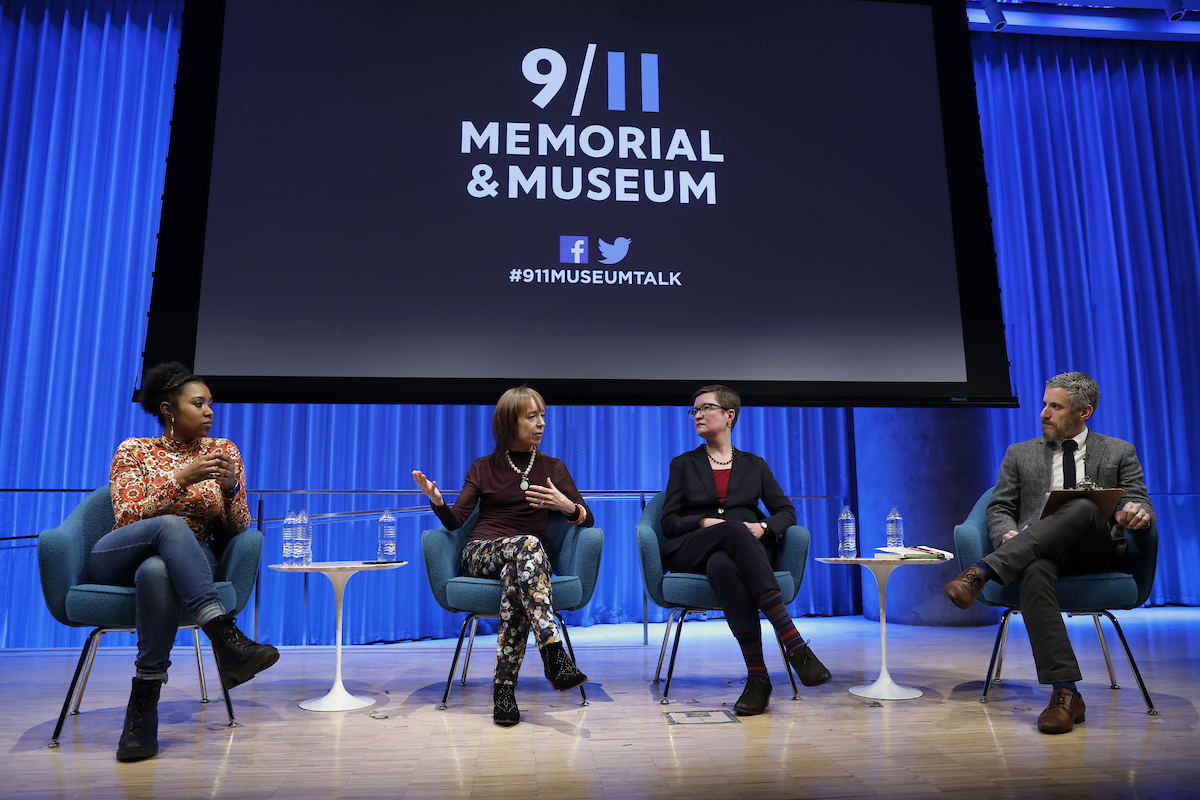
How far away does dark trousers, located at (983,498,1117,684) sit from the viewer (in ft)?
8.13

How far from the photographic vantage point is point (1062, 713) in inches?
92.7

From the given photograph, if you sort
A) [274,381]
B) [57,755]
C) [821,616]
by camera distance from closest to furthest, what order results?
[57,755], [274,381], [821,616]

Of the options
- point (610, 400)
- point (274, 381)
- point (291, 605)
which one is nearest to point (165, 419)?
point (274, 381)

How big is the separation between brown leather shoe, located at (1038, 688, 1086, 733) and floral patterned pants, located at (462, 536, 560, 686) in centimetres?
141

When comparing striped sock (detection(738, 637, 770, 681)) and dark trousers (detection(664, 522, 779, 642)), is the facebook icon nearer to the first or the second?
dark trousers (detection(664, 522, 779, 642))

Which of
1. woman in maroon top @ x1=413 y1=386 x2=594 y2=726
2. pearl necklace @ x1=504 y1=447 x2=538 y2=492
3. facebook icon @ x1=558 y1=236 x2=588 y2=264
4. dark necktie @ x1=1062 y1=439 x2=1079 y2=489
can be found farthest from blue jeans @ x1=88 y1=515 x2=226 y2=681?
dark necktie @ x1=1062 y1=439 x2=1079 y2=489

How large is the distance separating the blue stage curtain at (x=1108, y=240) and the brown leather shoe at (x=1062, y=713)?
3.59 m

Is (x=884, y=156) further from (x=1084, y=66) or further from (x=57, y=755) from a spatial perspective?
(x=57, y=755)

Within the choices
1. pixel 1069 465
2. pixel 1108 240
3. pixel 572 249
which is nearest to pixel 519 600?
pixel 572 249

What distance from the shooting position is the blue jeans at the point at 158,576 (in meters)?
2.32

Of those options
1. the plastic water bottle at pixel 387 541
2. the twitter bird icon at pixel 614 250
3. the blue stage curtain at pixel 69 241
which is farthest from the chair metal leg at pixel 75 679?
the blue stage curtain at pixel 69 241

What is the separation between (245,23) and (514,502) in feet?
8.89

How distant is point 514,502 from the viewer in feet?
9.98

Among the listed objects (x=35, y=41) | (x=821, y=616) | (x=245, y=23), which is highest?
(x=35, y=41)
